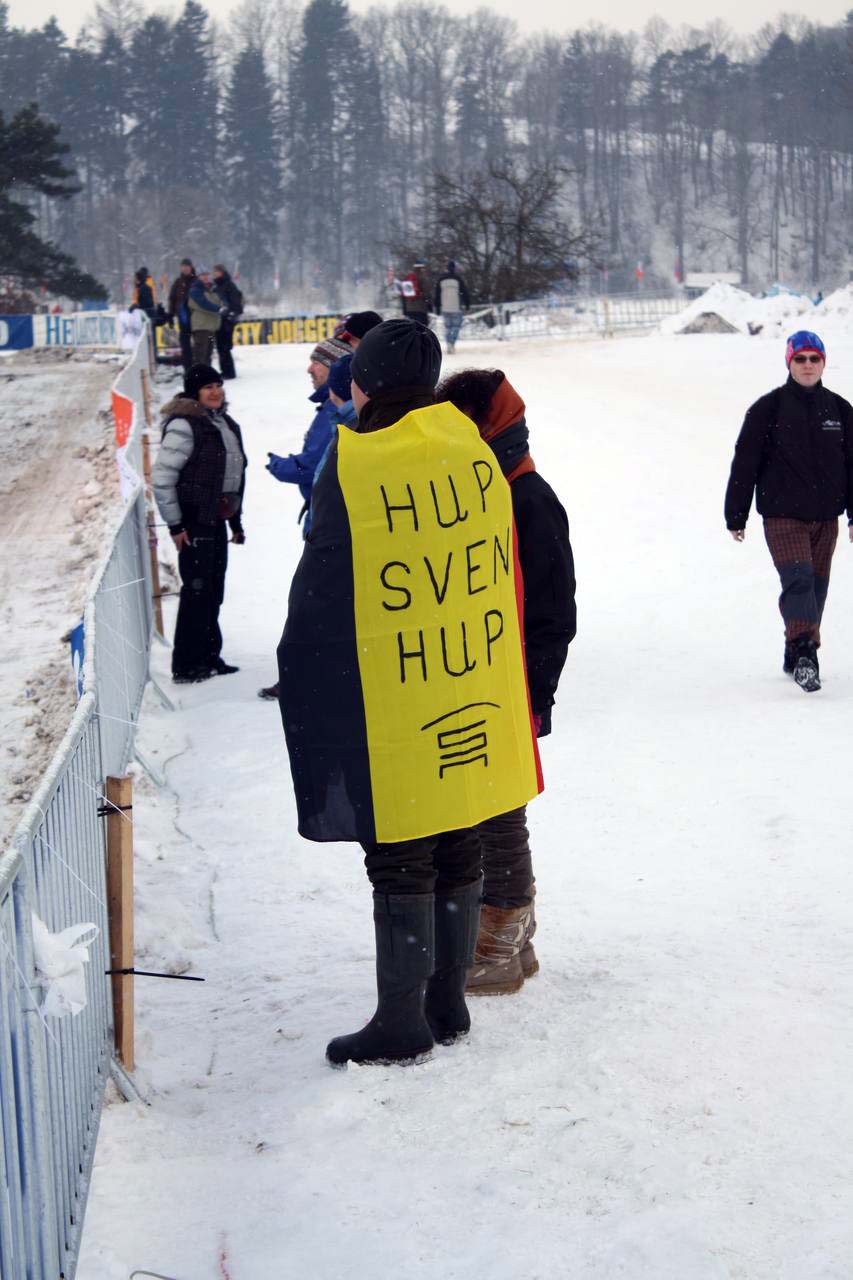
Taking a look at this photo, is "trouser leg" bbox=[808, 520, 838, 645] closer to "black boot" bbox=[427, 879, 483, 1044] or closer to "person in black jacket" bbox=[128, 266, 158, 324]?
"black boot" bbox=[427, 879, 483, 1044]

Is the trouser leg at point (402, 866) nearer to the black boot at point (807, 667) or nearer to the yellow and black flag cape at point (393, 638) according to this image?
the yellow and black flag cape at point (393, 638)

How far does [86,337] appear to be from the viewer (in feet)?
118

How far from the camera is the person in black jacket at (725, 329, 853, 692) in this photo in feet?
25.9

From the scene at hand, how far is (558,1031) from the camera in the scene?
3980mm

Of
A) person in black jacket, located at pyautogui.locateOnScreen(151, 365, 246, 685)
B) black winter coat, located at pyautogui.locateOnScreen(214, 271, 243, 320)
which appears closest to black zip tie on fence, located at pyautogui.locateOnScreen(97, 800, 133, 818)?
person in black jacket, located at pyautogui.locateOnScreen(151, 365, 246, 685)

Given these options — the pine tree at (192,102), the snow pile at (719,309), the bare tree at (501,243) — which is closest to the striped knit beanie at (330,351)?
the snow pile at (719,309)

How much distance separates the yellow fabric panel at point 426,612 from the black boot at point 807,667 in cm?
475

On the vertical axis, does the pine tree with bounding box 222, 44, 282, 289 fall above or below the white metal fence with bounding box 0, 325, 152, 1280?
above

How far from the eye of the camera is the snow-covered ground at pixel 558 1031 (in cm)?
303

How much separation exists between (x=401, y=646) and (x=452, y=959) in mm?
872

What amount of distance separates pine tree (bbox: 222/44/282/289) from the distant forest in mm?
133

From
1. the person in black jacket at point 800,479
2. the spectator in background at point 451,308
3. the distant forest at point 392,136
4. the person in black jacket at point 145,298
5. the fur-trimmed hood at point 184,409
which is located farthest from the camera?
the distant forest at point 392,136

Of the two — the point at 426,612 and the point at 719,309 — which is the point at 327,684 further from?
the point at 719,309

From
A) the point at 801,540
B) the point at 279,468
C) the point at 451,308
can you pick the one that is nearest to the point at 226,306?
the point at 451,308
